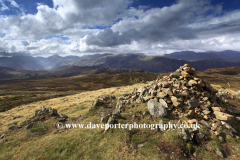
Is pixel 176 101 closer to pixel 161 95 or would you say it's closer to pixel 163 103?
pixel 163 103

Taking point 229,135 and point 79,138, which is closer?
point 229,135

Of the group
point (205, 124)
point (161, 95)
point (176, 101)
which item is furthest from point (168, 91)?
point (205, 124)

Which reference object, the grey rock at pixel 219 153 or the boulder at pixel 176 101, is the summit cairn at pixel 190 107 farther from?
the grey rock at pixel 219 153

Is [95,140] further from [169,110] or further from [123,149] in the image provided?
[169,110]

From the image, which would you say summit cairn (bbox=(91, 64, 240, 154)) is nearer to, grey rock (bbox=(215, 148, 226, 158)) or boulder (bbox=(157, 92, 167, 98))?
boulder (bbox=(157, 92, 167, 98))

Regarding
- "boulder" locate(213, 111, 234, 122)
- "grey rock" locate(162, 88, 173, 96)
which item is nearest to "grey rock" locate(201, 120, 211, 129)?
"boulder" locate(213, 111, 234, 122)

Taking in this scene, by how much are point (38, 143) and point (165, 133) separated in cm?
1607

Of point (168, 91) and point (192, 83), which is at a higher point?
point (192, 83)

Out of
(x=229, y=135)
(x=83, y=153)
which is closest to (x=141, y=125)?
(x=83, y=153)

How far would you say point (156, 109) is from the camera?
1609cm

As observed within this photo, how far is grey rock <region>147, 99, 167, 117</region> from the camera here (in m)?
15.5

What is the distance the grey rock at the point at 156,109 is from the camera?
1553 cm

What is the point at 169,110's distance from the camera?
16.0 meters

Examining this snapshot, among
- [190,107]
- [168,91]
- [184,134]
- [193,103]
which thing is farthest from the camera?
[168,91]
